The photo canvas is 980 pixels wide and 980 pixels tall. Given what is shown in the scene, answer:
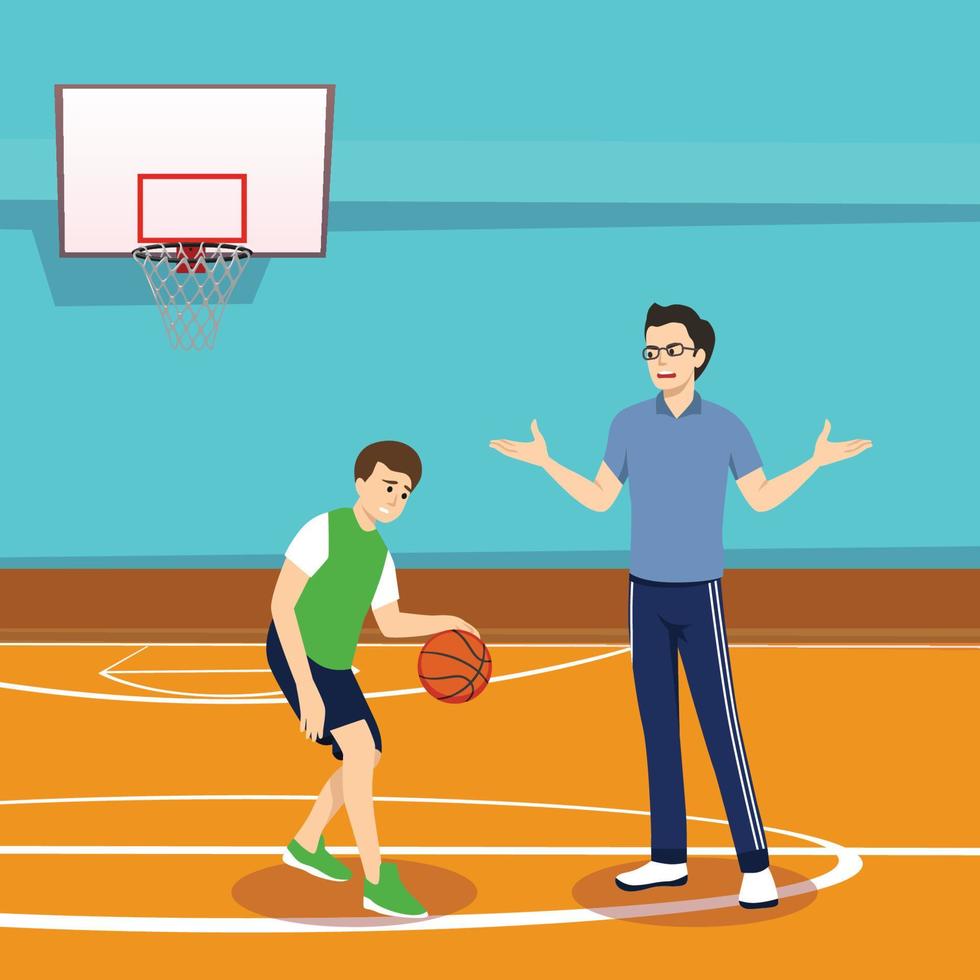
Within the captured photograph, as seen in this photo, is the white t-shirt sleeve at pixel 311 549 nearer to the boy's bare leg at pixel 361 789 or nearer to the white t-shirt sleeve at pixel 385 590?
the white t-shirt sleeve at pixel 385 590

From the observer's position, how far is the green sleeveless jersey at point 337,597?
413 cm

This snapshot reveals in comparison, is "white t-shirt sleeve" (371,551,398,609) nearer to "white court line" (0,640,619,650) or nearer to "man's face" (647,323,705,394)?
"man's face" (647,323,705,394)

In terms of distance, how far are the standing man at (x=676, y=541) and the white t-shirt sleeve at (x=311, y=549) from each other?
0.62 meters

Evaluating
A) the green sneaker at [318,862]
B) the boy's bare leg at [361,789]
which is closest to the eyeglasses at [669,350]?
the boy's bare leg at [361,789]

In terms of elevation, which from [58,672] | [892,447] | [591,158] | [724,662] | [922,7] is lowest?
[58,672]

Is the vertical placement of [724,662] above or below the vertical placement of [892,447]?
below

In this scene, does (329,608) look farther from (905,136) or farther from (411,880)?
(905,136)

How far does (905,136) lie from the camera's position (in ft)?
40.5

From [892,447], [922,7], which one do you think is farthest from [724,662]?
[922,7]

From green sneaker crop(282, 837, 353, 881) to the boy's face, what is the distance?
1094 mm

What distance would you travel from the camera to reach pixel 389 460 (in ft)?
13.6

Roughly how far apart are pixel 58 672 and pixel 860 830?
6.10 m

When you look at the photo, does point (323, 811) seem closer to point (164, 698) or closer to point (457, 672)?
point (457, 672)

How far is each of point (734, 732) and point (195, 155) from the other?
813cm
